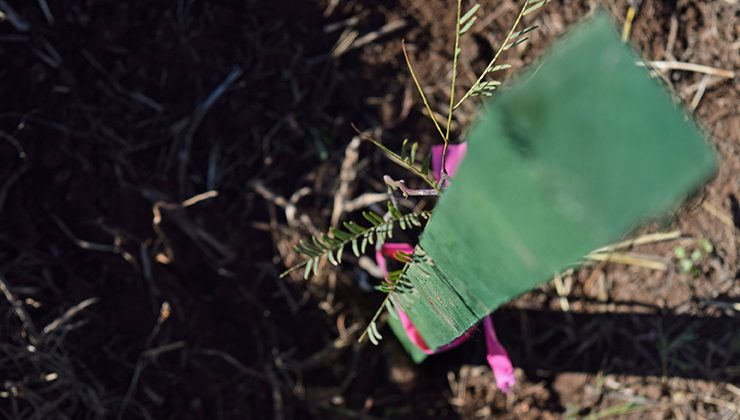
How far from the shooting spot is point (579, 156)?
23.0 inches

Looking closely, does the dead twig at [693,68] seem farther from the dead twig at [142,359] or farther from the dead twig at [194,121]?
the dead twig at [142,359]

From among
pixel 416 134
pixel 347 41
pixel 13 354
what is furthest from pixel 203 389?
pixel 347 41

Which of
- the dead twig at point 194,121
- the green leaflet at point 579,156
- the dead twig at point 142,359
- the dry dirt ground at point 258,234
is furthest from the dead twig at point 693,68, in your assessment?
the green leaflet at point 579,156

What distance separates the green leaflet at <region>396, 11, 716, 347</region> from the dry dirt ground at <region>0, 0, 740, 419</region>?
1242 mm

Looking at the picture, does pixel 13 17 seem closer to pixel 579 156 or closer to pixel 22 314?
pixel 22 314

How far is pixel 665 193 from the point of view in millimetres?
571

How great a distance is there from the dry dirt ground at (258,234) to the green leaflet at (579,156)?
124 centimetres

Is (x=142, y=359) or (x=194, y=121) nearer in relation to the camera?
(x=142, y=359)

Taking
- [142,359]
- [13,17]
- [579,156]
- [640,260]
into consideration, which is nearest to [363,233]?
[579,156]

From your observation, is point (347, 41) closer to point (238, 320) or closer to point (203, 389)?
point (238, 320)

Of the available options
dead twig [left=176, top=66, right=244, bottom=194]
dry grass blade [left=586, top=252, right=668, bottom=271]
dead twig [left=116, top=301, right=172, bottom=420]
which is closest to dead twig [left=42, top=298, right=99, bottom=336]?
dead twig [left=116, top=301, right=172, bottom=420]

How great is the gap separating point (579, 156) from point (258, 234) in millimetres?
1503

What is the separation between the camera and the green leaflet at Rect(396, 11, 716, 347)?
562 mm

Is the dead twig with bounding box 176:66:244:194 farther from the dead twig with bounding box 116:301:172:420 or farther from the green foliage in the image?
the green foliage
